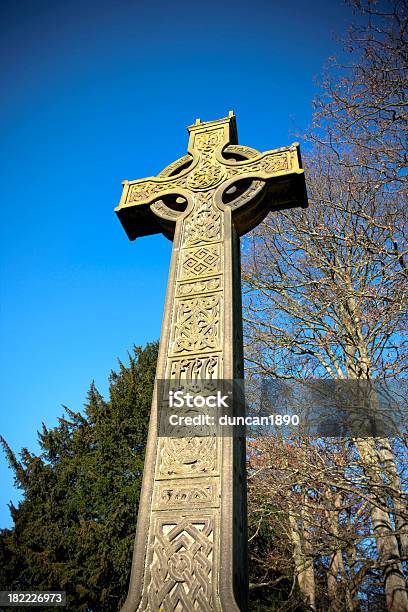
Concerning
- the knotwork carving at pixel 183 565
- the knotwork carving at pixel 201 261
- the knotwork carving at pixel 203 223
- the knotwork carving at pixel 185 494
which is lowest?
the knotwork carving at pixel 183 565

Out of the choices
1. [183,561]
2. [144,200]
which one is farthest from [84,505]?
[183,561]

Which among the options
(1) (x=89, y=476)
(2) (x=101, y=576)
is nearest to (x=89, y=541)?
(2) (x=101, y=576)

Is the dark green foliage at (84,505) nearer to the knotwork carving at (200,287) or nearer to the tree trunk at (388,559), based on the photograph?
the tree trunk at (388,559)

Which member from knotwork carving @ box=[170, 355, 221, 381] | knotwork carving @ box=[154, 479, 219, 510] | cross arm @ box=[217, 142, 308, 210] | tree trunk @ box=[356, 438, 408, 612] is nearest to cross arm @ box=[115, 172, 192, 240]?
cross arm @ box=[217, 142, 308, 210]

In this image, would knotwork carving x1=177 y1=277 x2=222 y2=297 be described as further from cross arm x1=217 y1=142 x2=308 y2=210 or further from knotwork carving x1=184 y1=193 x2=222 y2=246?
cross arm x1=217 y1=142 x2=308 y2=210

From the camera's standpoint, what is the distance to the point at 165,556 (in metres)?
2.53

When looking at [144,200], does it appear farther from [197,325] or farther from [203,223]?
[197,325]

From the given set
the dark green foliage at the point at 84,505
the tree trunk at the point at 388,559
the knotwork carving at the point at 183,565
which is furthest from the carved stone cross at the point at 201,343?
the dark green foliage at the point at 84,505

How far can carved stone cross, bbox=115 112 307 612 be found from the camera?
8.04 feet

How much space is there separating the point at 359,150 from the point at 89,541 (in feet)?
43.0

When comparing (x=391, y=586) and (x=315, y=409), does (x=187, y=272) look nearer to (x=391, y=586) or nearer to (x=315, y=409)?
(x=315, y=409)

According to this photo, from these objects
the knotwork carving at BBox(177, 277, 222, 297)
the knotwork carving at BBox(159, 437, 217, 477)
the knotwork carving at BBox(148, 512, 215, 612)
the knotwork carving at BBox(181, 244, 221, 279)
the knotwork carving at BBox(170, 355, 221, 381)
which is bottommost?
the knotwork carving at BBox(148, 512, 215, 612)

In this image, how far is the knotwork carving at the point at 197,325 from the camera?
3469mm

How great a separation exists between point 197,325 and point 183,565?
1.72 metres
